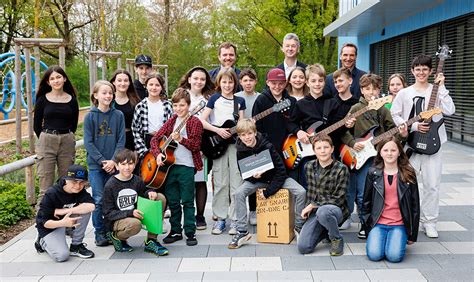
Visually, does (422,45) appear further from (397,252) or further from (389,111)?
(397,252)

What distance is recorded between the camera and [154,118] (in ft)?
18.7

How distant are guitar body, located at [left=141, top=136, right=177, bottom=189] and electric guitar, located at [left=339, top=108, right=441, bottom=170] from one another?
6.05 ft

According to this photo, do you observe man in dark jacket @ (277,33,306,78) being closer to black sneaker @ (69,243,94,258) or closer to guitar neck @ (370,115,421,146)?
guitar neck @ (370,115,421,146)

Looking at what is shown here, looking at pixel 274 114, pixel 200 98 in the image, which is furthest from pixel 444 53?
pixel 200 98

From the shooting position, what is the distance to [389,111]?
541cm

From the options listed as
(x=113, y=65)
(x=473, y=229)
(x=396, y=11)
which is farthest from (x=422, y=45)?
(x=113, y=65)

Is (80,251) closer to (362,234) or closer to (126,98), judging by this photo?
(126,98)

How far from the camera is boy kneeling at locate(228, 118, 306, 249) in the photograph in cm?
512

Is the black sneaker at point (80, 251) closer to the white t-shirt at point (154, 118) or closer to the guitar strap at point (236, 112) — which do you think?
the white t-shirt at point (154, 118)

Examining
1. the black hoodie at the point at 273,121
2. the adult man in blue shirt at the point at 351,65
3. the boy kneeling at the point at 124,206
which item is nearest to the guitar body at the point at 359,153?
the black hoodie at the point at 273,121

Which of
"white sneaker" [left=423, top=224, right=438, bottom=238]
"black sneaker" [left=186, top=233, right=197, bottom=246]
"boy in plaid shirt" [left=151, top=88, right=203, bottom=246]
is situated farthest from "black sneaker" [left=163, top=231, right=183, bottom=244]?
"white sneaker" [left=423, top=224, right=438, bottom=238]

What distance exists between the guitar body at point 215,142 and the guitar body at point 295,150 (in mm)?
618

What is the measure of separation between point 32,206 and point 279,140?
3.70 meters

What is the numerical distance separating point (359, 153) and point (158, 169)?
84.1 inches
